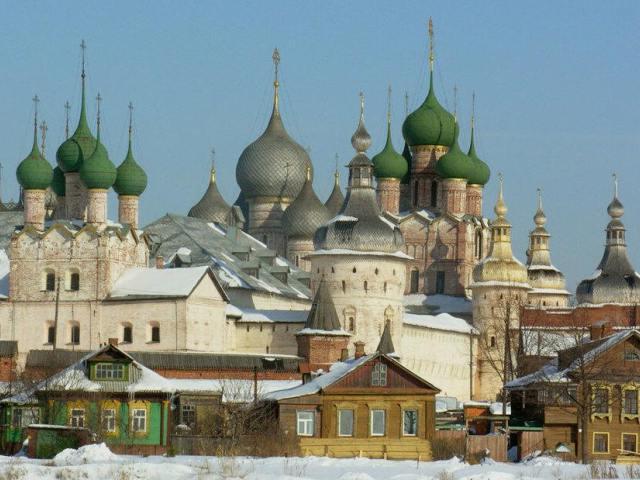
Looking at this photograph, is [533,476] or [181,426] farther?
[181,426]

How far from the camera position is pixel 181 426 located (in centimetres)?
6166

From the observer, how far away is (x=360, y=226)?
85.4 m

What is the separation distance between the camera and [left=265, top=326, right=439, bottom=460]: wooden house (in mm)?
Result: 60562

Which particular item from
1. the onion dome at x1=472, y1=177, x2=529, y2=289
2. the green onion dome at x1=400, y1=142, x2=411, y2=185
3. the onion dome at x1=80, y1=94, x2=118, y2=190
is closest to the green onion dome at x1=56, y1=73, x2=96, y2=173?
the onion dome at x1=80, y1=94, x2=118, y2=190

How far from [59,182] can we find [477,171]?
24951mm

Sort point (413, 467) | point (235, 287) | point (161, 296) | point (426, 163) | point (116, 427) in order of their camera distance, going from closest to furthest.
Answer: point (413, 467)
point (116, 427)
point (161, 296)
point (235, 287)
point (426, 163)

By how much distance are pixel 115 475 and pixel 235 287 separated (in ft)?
136

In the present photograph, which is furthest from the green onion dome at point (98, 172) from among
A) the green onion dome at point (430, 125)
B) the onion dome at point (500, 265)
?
the green onion dome at point (430, 125)

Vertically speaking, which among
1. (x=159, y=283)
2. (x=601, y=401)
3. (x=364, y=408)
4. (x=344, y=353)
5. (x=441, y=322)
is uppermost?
(x=159, y=283)

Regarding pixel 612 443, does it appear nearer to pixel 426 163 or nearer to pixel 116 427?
pixel 116 427

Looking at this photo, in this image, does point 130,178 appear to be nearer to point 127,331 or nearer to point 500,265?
point 127,331

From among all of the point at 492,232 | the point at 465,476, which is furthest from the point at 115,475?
the point at 492,232

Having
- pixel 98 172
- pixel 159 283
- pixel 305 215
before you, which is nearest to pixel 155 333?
pixel 159 283

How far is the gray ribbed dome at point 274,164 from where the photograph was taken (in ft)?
360
